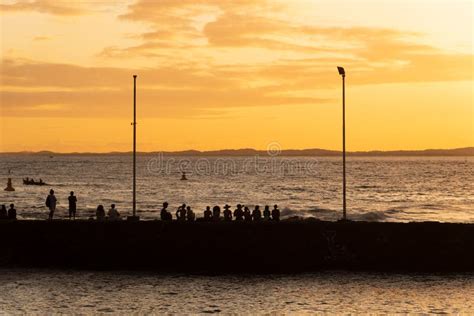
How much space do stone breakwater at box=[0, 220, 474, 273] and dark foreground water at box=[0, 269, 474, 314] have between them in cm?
149

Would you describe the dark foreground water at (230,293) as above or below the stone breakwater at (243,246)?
below

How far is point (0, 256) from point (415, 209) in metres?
53.5

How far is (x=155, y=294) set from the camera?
2800 cm

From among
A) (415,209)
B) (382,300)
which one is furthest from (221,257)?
(415,209)

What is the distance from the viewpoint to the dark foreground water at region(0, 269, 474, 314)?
26.0 metres

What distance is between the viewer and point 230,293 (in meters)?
28.3

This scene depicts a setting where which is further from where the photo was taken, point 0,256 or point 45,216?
point 45,216

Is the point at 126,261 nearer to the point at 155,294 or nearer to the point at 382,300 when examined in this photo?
the point at 155,294

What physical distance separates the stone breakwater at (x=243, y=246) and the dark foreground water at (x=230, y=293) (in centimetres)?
149

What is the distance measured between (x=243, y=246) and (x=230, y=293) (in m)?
5.68

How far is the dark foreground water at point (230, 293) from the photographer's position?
2597 centimetres

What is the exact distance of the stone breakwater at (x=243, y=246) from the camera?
33.5 metres

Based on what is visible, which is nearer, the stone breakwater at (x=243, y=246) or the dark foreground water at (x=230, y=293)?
the dark foreground water at (x=230, y=293)

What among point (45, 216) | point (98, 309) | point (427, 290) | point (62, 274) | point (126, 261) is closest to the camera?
point (98, 309)
